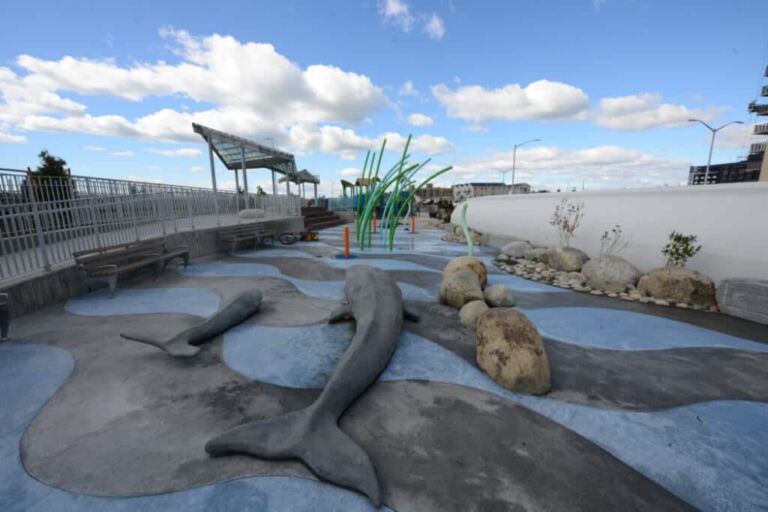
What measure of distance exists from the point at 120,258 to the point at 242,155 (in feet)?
38.3

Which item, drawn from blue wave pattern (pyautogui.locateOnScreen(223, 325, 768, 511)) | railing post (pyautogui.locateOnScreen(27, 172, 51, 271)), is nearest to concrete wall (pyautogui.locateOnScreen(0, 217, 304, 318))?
railing post (pyautogui.locateOnScreen(27, 172, 51, 271))

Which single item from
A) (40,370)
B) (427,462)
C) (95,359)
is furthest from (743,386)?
(40,370)

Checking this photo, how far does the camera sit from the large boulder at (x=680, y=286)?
6.66 metres

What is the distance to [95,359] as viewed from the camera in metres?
4.17

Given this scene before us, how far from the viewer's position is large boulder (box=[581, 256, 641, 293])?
7777 mm

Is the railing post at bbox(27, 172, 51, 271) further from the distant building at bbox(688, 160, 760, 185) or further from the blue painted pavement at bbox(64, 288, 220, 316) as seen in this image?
the distant building at bbox(688, 160, 760, 185)

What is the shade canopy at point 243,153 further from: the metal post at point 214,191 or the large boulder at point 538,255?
the large boulder at point 538,255

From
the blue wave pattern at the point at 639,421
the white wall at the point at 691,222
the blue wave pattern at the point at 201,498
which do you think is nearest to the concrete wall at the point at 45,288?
the blue wave pattern at the point at 639,421

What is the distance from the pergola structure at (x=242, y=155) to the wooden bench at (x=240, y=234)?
336cm

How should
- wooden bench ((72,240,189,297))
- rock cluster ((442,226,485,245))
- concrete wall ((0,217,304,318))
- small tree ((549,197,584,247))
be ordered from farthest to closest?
rock cluster ((442,226,485,245))
small tree ((549,197,584,247))
wooden bench ((72,240,189,297))
concrete wall ((0,217,304,318))

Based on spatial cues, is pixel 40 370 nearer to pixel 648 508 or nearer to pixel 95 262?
pixel 95 262

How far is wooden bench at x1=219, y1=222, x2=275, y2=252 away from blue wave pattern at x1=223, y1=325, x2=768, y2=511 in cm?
805

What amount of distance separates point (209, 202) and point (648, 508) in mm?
15861

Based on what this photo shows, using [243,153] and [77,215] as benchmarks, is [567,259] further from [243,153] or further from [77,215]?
[243,153]
